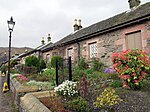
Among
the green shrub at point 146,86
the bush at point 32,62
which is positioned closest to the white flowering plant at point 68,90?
the green shrub at point 146,86

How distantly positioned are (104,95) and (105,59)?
6794 mm

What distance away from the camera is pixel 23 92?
5785mm

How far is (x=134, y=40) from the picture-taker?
910 cm

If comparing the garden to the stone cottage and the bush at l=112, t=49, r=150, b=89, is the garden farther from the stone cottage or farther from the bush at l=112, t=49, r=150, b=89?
the stone cottage

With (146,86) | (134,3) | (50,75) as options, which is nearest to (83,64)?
(50,75)

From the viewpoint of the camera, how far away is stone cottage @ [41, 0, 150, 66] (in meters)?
8.52

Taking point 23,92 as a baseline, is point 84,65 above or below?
above

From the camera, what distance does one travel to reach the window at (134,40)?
29.1 feet

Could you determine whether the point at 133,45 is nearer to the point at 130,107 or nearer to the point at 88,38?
the point at 88,38

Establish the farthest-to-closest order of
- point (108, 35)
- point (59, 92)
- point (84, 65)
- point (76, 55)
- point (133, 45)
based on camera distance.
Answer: point (76, 55) < point (84, 65) < point (108, 35) < point (133, 45) < point (59, 92)

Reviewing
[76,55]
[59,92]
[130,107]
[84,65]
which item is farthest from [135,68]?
[76,55]

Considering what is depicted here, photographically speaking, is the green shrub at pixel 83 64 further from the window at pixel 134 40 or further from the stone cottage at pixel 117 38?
the window at pixel 134 40

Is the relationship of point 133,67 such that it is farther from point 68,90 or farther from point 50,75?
point 50,75

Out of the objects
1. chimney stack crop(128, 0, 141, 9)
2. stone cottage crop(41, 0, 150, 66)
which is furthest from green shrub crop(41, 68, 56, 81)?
chimney stack crop(128, 0, 141, 9)
